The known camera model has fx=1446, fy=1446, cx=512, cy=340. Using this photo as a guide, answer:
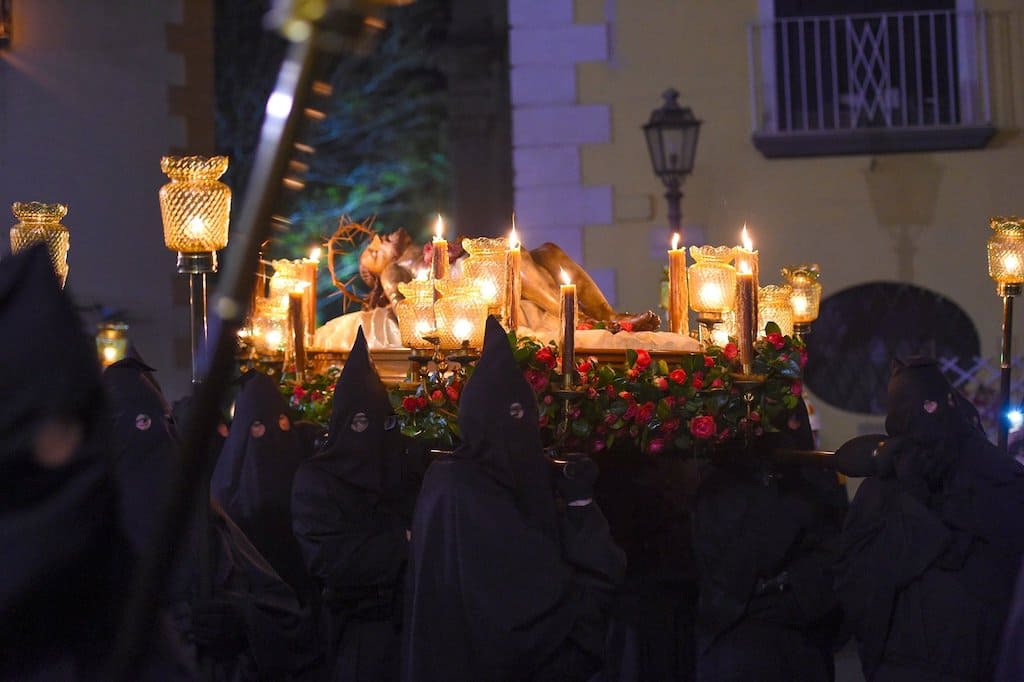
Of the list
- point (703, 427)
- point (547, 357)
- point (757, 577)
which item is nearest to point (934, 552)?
point (757, 577)

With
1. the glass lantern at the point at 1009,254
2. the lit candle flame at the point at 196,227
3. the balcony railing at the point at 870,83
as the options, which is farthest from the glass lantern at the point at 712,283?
the balcony railing at the point at 870,83

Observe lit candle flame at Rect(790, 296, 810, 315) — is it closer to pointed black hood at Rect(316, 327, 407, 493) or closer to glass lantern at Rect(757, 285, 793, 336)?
glass lantern at Rect(757, 285, 793, 336)

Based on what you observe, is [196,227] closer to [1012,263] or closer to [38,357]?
[38,357]

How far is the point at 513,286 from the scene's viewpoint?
4.97 m

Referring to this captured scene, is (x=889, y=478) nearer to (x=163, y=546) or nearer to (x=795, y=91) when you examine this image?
(x=163, y=546)

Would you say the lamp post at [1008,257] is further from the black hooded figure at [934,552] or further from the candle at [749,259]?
the candle at [749,259]

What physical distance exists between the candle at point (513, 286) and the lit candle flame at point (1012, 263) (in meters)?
2.08

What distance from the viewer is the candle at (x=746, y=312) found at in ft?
15.1

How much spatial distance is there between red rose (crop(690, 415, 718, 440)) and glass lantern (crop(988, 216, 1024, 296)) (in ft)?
5.83

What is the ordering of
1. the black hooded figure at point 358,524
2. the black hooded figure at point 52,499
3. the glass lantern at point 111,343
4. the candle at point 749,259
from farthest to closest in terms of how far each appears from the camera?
the glass lantern at point 111,343
the black hooded figure at point 358,524
the candle at point 749,259
the black hooded figure at point 52,499

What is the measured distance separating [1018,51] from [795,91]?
5.17 feet

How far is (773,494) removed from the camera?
5.08m

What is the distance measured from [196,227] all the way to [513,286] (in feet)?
3.79

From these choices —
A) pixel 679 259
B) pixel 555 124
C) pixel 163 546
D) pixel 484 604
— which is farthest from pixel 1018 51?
pixel 163 546
